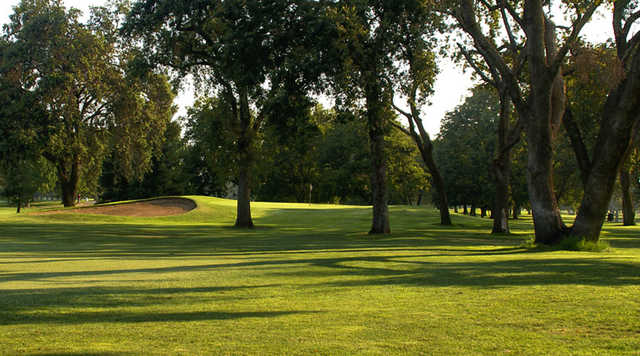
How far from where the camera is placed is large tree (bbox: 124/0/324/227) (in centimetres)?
2530

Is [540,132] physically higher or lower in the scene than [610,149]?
higher

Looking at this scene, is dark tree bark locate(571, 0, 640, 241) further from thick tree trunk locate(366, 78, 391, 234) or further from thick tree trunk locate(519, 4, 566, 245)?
thick tree trunk locate(366, 78, 391, 234)

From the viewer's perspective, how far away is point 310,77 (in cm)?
2398

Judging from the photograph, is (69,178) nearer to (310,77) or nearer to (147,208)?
(147,208)

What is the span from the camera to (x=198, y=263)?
12844 millimetres

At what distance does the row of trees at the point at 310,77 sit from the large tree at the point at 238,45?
3.3 inches

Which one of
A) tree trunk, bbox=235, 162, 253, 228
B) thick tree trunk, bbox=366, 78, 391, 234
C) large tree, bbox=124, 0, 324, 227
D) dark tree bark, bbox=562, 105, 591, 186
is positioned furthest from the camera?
tree trunk, bbox=235, 162, 253, 228

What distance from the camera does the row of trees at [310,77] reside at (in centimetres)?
1877

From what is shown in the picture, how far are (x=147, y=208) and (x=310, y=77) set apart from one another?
1105 inches

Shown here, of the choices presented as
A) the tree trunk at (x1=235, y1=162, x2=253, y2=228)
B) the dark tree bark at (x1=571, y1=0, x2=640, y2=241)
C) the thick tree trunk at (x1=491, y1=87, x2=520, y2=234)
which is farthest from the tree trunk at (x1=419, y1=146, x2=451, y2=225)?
the dark tree bark at (x1=571, y1=0, x2=640, y2=241)

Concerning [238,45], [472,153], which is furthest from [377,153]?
[472,153]

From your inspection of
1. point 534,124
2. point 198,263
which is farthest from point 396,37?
point 198,263

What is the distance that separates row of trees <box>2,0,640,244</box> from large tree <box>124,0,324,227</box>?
83 millimetres

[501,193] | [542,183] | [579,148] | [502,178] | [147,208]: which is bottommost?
[147,208]
